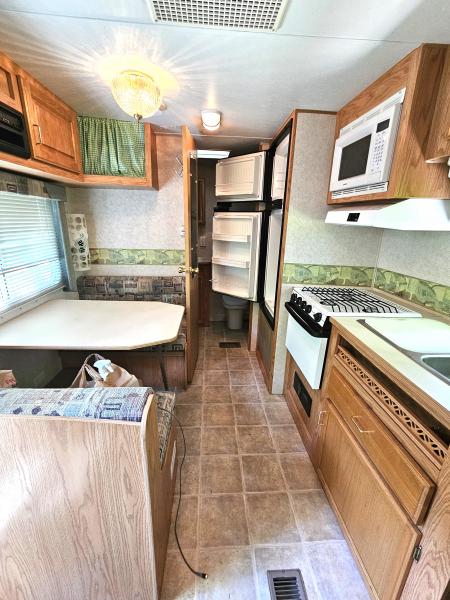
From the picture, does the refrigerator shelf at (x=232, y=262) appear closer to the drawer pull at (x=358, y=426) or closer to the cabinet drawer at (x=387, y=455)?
the cabinet drawer at (x=387, y=455)

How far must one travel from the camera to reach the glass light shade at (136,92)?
1.29m

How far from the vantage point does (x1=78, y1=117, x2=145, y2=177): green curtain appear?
2.05 metres

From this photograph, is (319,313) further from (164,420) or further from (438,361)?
(164,420)

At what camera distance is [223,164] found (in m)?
2.80

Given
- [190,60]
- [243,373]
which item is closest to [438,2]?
[190,60]

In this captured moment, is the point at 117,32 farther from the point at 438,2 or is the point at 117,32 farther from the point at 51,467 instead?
the point at 51,467

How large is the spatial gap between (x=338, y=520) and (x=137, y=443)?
121 cm

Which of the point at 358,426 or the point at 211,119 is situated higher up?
the point at 211,119

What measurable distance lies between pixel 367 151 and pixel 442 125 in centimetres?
33

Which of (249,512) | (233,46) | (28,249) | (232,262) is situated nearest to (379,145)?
(233,46)

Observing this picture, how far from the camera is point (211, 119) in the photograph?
6.14 ft

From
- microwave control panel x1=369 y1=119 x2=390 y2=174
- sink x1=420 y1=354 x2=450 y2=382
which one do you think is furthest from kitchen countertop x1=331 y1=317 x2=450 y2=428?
microwave control panel x1=369 y1=119 x2=390 y2=174

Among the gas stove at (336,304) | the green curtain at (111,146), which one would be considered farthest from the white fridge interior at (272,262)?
the green curtain at (111,146)

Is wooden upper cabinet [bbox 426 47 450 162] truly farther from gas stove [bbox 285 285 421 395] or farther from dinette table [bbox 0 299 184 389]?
dinette table [bbox 0 299 184 389]
